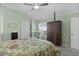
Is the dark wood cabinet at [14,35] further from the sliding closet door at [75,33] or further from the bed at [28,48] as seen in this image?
the sliding closet door at [75,33]

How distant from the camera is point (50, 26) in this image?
2023mm

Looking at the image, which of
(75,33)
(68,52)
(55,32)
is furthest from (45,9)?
(68,52)

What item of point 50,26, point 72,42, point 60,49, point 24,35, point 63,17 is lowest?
point 60,49

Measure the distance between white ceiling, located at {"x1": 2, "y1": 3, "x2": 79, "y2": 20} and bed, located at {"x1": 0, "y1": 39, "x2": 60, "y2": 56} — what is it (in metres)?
0.46

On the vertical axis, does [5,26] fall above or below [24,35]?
above

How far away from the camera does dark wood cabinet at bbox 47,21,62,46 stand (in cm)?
199

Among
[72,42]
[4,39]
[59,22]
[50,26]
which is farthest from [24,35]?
[72,42]

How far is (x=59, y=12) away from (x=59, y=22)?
18 centimetres

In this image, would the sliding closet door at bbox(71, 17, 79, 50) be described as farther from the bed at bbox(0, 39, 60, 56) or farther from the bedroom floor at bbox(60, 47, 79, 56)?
the bed at bbox(0, 39, 60, 56)

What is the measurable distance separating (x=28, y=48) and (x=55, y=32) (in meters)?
0.59

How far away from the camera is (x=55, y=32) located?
205 cm

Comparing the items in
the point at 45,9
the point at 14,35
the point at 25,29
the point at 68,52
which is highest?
the point at 45,9

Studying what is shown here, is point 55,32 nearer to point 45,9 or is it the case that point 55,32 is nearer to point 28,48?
point 45,9

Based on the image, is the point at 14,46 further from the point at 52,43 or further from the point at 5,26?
the point at 52,43
